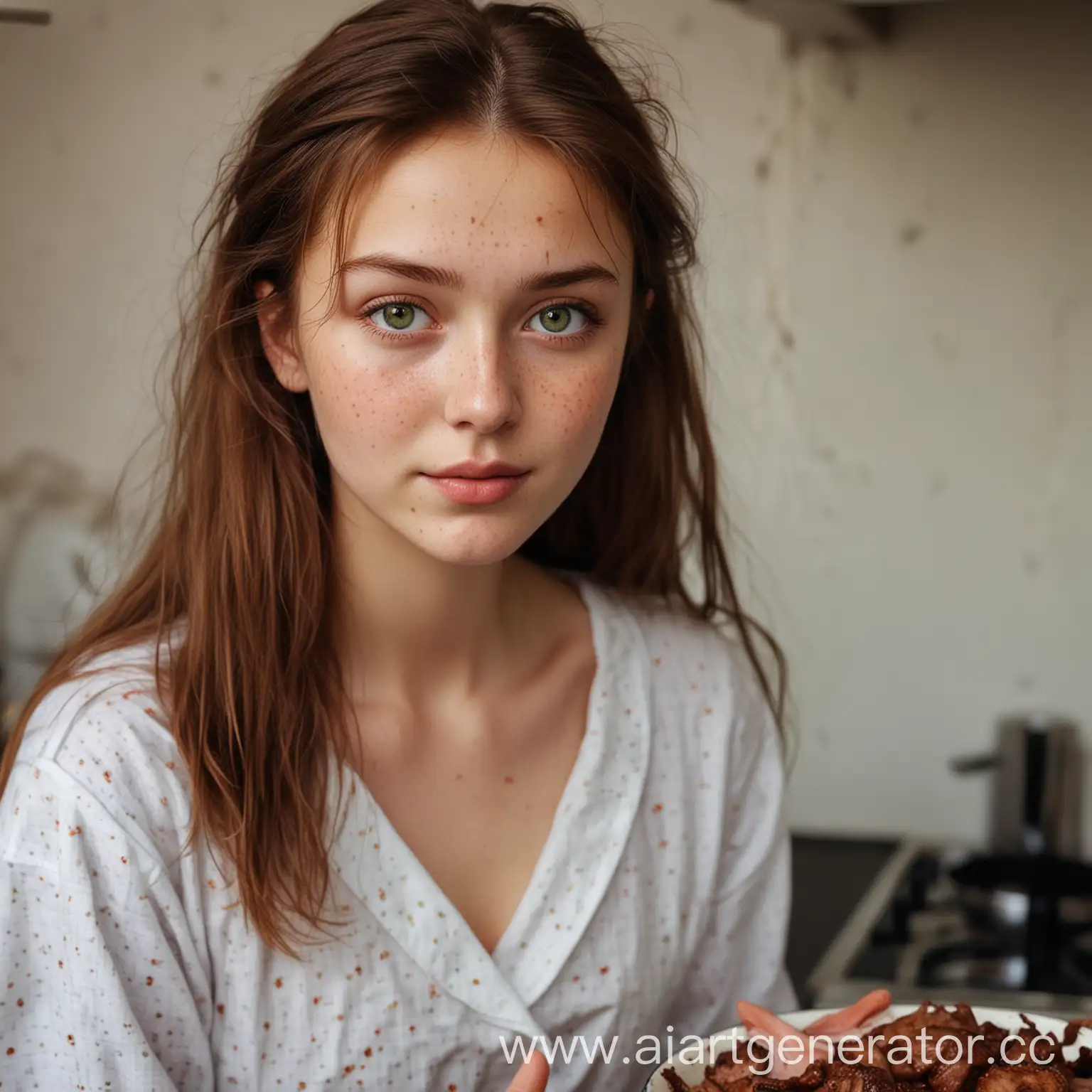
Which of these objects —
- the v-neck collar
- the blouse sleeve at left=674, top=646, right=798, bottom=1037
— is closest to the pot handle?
the blouse sleeve at left=674, top=646, right=798, bottom=1037

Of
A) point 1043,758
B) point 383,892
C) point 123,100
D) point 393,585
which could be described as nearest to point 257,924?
point 383,892

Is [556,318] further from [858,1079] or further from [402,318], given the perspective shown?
[858,1079]

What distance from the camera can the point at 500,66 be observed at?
1.02 m

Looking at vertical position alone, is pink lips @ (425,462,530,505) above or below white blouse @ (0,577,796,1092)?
above

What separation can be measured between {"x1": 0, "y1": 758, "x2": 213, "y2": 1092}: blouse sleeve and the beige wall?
1.19 meters

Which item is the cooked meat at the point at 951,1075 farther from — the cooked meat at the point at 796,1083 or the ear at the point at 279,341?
the ear at the point at 279,341

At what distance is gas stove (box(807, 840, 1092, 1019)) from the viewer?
5.33 ft

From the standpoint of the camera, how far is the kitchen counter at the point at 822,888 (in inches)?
67.6

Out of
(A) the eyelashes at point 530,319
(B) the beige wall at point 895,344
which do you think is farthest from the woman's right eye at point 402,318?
(B) the beige wall at point 895,344

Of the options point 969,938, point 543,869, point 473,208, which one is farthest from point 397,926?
point 969,938

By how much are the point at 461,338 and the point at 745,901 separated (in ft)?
1.97

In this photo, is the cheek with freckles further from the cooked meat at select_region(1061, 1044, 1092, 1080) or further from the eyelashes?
the cooked meat at select_region(1061, 1044, 1092, 1080)

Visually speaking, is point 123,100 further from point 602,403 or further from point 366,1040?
point 366,1040

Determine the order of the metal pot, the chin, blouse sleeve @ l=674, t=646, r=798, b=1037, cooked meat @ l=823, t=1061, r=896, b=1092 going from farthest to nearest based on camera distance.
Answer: the metal pot
blouse sleeve @ l=674, t=646, r=798, b=1037
the chin
cooked meat @ l=823, t=1061, r=896, b=1092
